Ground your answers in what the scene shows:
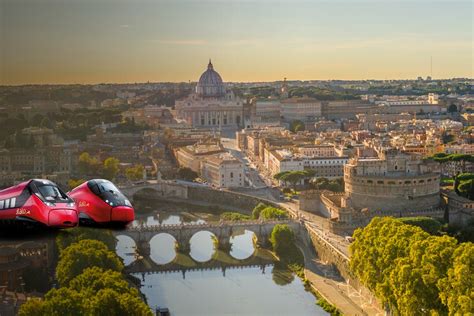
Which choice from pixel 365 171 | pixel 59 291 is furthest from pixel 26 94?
pixel 365 171

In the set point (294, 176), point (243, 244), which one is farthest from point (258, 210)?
point (294, 176)

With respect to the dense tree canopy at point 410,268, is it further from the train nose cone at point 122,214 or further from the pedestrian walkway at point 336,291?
the train nose cone at point 122,214

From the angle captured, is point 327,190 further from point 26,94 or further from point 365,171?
point 26,94

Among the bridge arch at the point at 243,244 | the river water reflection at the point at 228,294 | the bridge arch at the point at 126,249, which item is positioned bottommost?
the river water reflection at the point at 228,294

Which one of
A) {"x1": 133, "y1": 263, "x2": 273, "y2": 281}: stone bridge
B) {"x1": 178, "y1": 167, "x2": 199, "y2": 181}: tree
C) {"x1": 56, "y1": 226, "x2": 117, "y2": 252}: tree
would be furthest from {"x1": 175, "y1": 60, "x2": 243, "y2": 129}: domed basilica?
{"x1": 56, "y1": 226, "x2": 117, "y2": 252}: tree

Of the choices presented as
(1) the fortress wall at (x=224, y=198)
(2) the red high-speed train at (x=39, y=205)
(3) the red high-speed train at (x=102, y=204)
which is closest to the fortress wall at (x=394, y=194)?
(1) the fortress wall at (x=224, y=198)

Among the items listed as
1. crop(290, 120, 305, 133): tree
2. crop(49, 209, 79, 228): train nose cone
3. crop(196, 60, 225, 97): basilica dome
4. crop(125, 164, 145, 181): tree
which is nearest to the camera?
crop(49, 209, 79, 228): train nose cone

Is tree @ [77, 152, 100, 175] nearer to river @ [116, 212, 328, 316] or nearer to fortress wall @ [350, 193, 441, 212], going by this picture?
river @ [116, 212, 328, 316]
